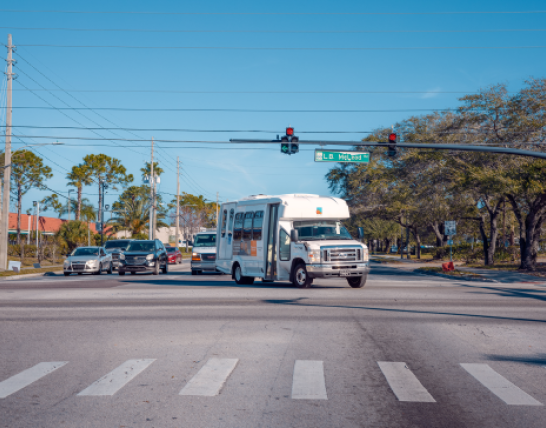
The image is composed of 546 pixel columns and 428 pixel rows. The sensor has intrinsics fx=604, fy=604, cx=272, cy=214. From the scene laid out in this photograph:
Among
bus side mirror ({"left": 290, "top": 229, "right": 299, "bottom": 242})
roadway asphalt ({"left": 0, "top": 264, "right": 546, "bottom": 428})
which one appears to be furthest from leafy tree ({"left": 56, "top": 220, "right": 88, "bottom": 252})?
roadway asphalt ({"left": 0, "top": 264, "right": 546, "bottom": 428})

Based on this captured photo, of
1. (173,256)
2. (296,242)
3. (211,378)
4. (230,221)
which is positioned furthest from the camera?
(173,256)

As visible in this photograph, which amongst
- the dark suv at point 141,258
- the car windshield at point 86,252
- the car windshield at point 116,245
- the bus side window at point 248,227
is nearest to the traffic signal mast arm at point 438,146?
the bus side window at point 248,227

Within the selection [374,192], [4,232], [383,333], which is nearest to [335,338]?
[383,333]

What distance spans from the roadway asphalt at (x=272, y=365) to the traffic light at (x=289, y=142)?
9701mm

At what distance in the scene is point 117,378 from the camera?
739cm

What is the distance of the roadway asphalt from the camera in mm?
5918

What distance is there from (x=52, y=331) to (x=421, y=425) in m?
8.07

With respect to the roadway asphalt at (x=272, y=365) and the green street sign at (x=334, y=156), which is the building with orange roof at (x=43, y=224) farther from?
the roadway asphalt at (x=272, y=365)

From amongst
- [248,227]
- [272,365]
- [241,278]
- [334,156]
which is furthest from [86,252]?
[272,365]

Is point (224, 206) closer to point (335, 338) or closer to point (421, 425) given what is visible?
point (335, 338)

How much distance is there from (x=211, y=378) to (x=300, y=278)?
13.6 meters

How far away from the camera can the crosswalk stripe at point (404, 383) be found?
6551mm

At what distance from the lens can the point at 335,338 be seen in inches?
413

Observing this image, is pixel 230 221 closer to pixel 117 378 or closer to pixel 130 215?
pixel 117 378
